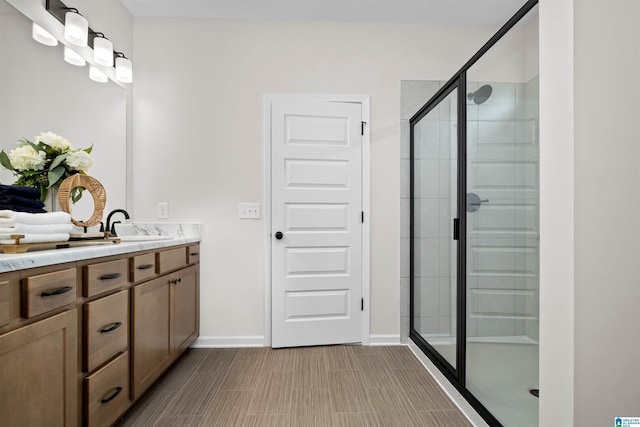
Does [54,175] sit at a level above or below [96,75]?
below

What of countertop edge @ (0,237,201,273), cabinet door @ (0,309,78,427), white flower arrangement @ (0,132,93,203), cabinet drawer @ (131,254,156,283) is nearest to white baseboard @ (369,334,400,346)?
cabinet drawer @ (131,254,156,283)

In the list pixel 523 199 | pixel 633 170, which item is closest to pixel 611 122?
pixel 633 170

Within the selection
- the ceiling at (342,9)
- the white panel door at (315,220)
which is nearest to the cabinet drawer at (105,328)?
the white panel door at (315,220)

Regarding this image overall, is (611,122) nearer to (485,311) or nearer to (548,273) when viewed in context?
(548,273)

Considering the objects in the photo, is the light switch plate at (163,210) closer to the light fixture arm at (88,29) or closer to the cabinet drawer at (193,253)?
the cabinet drawer at (193,253)

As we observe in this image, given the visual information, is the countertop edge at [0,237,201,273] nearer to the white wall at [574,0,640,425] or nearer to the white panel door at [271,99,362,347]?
the white panel door at [271,99,362,347]

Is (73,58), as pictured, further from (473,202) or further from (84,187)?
(473,202)

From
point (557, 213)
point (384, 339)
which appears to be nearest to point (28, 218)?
point (557, 213)

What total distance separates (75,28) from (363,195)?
2.14 meters

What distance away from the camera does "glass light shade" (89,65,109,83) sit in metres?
2.22

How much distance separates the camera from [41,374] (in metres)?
1.05

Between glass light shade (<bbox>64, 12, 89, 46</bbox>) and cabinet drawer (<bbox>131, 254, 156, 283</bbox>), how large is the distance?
4.46 ft

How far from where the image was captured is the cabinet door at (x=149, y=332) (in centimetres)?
167

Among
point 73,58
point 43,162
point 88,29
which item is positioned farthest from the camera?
point 88,29
